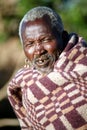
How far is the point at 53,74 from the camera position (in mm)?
3447

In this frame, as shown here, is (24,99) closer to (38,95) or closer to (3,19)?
(38,95)

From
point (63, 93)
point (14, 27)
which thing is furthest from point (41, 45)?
point (14, 27)

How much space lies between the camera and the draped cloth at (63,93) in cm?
340

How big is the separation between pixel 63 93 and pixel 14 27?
24.9 ft

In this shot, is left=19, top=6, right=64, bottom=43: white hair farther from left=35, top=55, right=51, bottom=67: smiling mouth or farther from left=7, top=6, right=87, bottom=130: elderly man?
left=35, top=55, right=51, bottom=67: smiling mouth

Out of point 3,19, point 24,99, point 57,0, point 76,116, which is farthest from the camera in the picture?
point 3,19

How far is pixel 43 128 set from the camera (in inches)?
138

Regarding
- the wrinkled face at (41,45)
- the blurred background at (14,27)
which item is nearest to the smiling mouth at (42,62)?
the wrinkled face at (41,45)

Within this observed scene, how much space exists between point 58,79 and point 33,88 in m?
0.14

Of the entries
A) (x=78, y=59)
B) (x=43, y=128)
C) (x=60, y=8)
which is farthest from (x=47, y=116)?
(x=60, y=8)

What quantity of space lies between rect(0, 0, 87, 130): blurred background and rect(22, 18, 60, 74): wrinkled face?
5.15 meters

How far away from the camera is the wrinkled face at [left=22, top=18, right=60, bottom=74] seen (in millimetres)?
3438

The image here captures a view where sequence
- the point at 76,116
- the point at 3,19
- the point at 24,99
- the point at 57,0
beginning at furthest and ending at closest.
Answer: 1. the point at 3,19
2. the point at 57,0
3. the point at 24,99
4. the point at 76,116

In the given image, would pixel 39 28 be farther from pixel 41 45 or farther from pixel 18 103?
pixel 18 103
